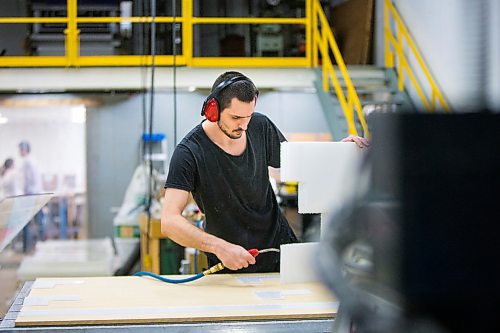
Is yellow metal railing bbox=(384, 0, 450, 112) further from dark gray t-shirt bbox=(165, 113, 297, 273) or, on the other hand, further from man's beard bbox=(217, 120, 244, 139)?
man's beard bbox=(217, 120, 244, 139)

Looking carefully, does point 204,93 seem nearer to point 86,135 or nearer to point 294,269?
point 86,135

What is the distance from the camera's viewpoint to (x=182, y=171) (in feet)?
9.10

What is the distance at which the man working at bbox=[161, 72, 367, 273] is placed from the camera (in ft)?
9.29

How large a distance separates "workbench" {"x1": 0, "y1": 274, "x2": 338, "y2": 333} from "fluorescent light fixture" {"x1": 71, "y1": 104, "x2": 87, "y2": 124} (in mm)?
4730

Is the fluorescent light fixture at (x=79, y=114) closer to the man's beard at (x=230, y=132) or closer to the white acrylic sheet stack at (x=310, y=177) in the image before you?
the man's beard at (x=230, y=132)

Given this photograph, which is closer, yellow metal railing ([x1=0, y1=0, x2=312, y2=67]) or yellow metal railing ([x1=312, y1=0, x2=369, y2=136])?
yellow metal railing ([x1=312, y1=0, x2=369, y2=136])

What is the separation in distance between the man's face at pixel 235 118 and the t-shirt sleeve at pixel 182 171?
0.59 feet

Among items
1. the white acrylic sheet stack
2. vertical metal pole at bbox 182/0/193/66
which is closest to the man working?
the white acrylic sheet stack

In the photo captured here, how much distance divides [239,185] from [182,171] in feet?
0.85

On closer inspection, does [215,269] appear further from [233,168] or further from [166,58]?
[166,58]

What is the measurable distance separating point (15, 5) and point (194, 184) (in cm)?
528

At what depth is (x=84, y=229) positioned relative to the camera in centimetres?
705

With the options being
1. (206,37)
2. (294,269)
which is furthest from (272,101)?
(294,269)

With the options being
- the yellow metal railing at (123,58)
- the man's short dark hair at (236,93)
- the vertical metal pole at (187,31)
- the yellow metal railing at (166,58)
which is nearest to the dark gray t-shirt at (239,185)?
the man's short dark hair at (236,93)
